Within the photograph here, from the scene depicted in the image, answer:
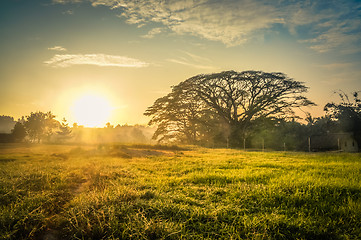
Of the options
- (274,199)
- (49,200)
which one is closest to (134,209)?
(49,200)

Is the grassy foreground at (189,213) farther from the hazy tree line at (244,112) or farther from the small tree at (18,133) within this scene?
the hazy tree line at (244,112)

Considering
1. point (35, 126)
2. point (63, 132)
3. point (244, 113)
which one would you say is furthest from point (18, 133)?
point (63, 132)

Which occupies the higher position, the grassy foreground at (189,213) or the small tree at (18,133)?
the small tree at (18,133)

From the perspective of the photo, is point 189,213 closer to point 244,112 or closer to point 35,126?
point 35,126

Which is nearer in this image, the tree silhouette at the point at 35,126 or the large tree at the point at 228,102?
the tree silhouette at the point at 35,126

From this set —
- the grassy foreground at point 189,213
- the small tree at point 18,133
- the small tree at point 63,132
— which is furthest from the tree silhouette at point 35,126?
the small tree at point 63,132

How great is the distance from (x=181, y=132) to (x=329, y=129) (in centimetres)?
2563

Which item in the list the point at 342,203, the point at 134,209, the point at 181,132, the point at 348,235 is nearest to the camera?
the point at 348,235

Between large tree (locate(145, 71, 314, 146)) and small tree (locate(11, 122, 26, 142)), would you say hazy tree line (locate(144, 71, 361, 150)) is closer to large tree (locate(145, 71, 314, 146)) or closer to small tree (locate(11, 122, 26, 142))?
large tree (locate(145, 71, 314, 146))

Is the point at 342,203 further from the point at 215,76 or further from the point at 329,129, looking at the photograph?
the point at 329,129

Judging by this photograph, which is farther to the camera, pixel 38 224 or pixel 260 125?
pixel 260 125

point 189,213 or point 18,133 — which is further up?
point 18,133

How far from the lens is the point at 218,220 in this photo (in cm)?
333

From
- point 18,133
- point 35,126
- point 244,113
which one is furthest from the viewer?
point 244,113
